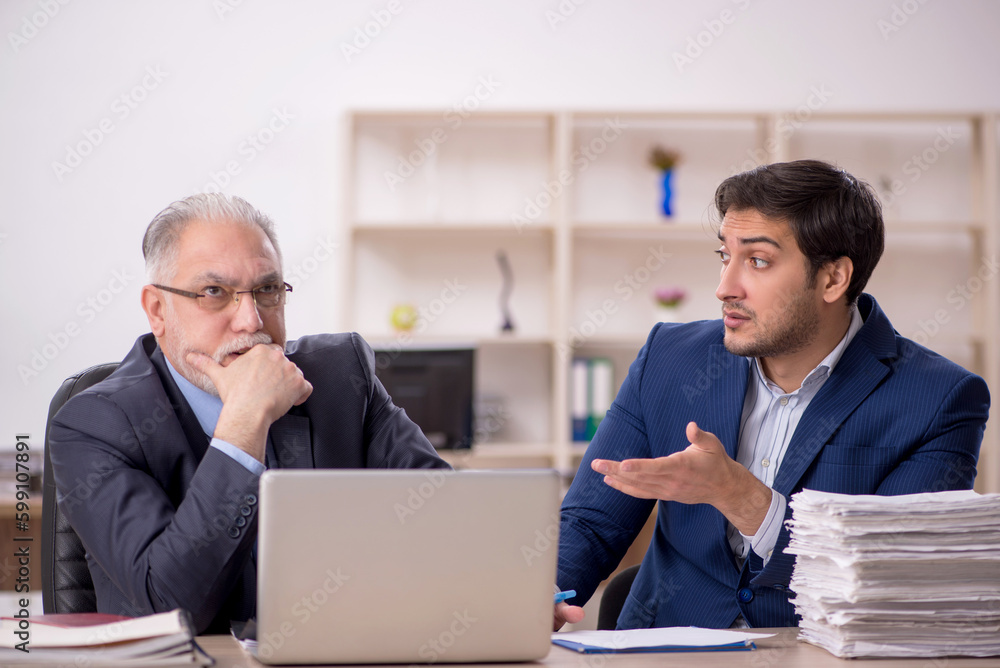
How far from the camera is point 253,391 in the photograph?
51.9 inches

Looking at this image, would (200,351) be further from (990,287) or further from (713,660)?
(990,287)

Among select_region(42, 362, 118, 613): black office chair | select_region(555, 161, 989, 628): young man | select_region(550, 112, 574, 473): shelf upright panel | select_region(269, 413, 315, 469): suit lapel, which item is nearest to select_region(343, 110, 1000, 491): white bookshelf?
select_region(550, 112, 574, 473): shelf upright panel

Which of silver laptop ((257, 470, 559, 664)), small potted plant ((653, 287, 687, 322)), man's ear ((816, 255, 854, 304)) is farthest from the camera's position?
small potted plant ((653, 287, 687, 322))

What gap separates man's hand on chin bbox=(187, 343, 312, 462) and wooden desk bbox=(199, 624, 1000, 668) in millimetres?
274

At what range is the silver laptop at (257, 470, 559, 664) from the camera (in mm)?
952

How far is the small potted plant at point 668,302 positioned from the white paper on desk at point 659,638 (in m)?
3.03

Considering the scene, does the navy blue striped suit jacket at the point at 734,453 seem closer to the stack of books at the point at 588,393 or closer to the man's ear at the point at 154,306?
the man's ear at the point at 154,306

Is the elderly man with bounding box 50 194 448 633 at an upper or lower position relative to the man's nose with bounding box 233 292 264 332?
lower

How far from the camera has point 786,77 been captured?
172 inches

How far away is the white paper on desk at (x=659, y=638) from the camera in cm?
113

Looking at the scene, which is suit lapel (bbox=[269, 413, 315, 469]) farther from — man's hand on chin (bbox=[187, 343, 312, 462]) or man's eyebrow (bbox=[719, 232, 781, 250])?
man's eyebrow (bbox=[719, 232, 781, 250])

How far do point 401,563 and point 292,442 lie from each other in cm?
57

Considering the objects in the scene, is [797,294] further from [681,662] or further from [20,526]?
[20,526]

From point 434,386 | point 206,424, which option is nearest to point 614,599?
point 206,424
